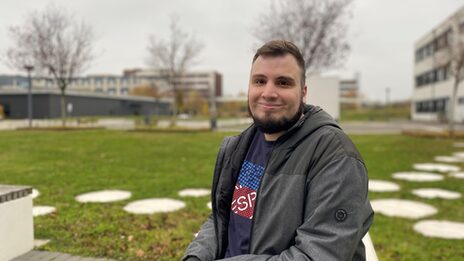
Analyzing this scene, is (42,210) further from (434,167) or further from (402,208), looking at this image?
(434,167)

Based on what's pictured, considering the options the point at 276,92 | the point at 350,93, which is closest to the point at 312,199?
the point at 276,92

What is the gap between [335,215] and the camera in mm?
1411

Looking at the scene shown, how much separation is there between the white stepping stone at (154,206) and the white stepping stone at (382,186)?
12.1 ft

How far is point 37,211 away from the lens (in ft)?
18.0

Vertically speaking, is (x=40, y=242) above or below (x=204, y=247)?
below

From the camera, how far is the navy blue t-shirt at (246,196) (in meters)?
1.75

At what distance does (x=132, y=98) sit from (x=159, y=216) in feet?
240

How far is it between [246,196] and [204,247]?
39 cm

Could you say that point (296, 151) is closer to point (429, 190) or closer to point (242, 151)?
point (242, 151)

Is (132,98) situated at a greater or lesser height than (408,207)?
greater

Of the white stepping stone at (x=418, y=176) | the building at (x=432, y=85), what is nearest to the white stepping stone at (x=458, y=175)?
the white stepping stone at (x=418, y=176)

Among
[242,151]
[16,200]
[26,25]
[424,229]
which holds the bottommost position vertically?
[424,229]

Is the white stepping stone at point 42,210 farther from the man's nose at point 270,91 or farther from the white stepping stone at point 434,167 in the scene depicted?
the white stepping stone at point 434,167

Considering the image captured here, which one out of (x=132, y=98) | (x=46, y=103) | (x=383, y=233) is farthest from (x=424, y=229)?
(x=132, y=98)
